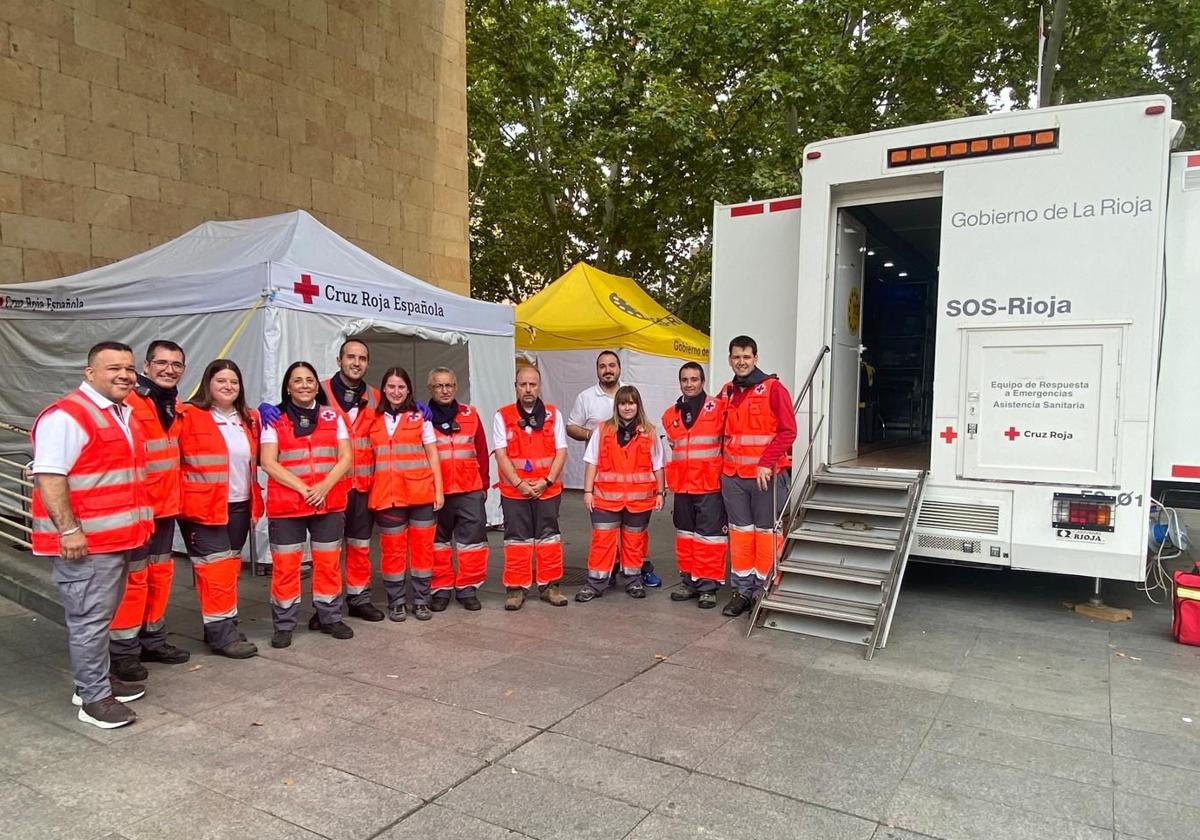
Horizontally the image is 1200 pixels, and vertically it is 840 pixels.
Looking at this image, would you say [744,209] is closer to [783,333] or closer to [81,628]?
[783,333]

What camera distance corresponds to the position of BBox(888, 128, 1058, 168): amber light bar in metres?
5.12

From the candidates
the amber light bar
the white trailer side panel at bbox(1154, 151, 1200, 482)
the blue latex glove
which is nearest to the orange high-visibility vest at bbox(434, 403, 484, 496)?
the blue latex glove

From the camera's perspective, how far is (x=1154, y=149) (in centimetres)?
481

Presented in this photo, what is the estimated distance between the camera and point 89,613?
363 cm

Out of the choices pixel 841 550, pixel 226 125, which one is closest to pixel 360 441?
pixel 841 550

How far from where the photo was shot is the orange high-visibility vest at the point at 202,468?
4.42 metres

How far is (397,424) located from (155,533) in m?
1.60

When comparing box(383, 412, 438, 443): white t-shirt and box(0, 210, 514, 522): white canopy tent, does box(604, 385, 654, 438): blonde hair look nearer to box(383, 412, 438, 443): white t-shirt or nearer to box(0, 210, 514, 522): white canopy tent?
box(383, 412, 438, 443): white t-shirt

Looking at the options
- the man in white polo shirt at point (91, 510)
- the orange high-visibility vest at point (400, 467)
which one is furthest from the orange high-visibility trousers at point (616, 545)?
the man in white polo shirt at point (91, 510)

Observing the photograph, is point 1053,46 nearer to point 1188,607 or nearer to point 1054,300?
point 1054,300

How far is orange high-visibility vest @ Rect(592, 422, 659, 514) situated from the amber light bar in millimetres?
2729

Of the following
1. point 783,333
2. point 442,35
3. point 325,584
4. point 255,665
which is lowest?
point 255,665

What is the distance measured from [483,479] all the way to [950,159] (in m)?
4.00

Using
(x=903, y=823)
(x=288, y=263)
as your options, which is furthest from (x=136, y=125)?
(x=903, y=823)
